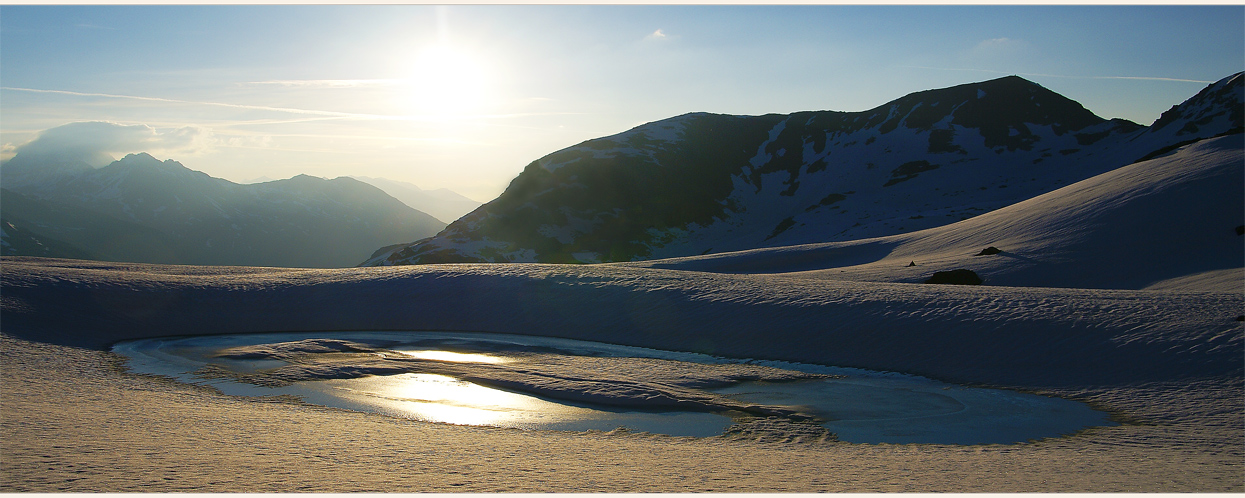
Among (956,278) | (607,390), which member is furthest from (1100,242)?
(607,390)

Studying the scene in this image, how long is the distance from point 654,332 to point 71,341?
2422 cm

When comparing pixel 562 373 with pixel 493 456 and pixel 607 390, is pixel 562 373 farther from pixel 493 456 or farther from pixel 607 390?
pixel 493 456

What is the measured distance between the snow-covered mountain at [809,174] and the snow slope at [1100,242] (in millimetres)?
51996

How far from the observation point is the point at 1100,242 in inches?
1661

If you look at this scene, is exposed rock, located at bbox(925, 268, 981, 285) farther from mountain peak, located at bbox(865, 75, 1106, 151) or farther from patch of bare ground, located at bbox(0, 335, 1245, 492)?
mountain peak, located at bbox(865, 75, 1106, 151)

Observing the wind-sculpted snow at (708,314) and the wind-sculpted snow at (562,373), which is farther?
the wind-sculpted snow at (708,314)

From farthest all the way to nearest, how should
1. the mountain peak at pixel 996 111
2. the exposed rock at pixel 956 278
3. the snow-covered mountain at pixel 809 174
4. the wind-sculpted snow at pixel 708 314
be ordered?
the mountain peak at pixel 996 111 < the snow-covered mountain at pixel 809 174 < the exposed rock at pixel 956 278 < the wind-sculpted snow at pixel 708 314

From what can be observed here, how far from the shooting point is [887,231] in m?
106

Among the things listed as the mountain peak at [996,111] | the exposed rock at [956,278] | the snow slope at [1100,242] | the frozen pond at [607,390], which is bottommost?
the frozen pond at [607,390]

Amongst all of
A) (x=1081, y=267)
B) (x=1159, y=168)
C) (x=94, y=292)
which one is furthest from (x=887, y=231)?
(x=94, y=292)

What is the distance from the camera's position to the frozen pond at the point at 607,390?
47.7ft

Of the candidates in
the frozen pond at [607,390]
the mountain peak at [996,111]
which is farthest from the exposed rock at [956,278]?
the mountain peak at [996,111]

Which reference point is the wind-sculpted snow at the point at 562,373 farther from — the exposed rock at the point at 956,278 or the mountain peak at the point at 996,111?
the mountain peak at the point at 996,111

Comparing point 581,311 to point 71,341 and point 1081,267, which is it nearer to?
point 71,341
